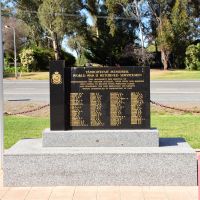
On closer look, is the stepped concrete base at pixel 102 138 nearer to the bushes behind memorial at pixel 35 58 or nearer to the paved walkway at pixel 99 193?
the paved walkway at pixel 99 193

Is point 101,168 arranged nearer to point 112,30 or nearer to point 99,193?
point 99,193

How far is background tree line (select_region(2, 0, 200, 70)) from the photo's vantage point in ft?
162

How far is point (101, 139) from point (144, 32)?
4740 cm

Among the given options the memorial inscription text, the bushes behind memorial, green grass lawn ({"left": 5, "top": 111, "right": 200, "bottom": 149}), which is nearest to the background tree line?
the bushes behind memorial

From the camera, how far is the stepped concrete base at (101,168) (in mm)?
7527

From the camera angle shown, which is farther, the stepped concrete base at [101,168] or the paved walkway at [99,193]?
the stepped concrete base at [101,168]

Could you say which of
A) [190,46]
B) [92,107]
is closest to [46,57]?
[190,46]

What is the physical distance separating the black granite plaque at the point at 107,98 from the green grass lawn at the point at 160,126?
2861 mm

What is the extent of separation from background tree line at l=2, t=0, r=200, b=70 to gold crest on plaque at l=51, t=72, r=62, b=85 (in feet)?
134

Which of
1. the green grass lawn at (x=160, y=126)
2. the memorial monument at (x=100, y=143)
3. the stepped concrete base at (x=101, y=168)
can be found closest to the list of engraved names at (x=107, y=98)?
the memorial monument at (x=100, y=143)

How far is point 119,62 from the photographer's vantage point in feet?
181

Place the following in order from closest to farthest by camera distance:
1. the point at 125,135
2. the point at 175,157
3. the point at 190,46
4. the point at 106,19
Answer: the point at 175,157 < the point at 125,135 < the point at 190,46 < the point at 106,19

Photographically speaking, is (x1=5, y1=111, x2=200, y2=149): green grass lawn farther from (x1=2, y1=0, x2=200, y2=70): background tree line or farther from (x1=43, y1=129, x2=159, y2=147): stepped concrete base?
(x1=2, y1=0, x2=200, y2=70): background tree line

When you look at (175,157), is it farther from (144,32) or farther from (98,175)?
(144,32)
